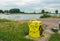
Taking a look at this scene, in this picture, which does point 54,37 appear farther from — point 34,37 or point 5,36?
point 5,36

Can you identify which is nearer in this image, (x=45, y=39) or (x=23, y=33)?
(x=45, y=39)

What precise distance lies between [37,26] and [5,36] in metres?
2.19

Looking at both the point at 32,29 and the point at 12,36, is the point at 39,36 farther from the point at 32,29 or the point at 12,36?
the point at 12,36

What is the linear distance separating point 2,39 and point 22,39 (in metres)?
1.04

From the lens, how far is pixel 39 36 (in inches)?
545

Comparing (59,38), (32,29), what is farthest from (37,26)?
(59,38)

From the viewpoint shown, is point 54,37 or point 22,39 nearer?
point 22,39

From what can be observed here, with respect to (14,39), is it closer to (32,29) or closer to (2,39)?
(2,39)

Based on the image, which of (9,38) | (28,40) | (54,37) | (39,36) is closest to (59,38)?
(54,37)

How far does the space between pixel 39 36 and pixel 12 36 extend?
1.90 m

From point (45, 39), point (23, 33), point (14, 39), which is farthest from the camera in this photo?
point (23, 33)

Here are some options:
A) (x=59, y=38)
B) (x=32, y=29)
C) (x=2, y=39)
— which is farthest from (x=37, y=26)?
(x=2, y=39)

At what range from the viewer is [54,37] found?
13.6 meters

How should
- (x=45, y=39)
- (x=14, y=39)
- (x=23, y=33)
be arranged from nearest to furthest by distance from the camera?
(x=14, y=39), (x=45, y=39), (x=23, y=33)
